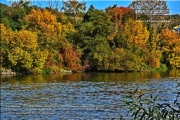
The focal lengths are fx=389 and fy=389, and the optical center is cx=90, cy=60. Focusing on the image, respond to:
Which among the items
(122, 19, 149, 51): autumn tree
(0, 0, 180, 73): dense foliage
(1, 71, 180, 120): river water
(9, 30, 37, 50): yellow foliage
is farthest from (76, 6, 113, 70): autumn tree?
(1, 71, 180, 120): river water

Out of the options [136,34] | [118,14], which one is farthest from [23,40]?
[118,14]

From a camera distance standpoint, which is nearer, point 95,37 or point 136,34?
point 95,37

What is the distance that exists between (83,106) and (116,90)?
729 centimetres

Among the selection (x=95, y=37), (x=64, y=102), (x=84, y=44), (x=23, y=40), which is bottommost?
(x=64, y=102)

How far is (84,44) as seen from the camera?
51094 millimetres

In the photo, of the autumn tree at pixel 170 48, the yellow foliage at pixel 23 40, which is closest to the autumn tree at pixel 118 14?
the autumn tree at pixel 170 48

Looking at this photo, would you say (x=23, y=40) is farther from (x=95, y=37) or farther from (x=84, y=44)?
(x=95, y=37)

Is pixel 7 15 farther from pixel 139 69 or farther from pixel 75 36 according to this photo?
pixel 139 69

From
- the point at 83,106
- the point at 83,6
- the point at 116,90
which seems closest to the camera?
the point at 83,106

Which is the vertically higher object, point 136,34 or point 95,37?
point 136,34

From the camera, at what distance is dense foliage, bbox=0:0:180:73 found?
4534 centimetres

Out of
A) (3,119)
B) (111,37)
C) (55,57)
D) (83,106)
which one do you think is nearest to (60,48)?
(55,57)

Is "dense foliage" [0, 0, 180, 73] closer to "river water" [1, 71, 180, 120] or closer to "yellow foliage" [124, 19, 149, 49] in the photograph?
"yellow foliage" [124, 19, 149, 49]

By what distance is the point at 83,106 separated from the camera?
747 inches
